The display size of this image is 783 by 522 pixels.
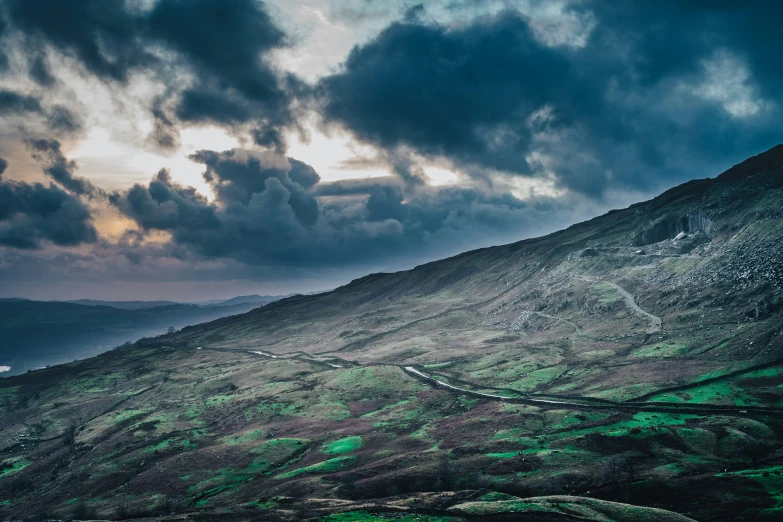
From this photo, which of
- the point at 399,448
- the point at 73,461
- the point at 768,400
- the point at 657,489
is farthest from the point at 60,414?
the point at 768,400

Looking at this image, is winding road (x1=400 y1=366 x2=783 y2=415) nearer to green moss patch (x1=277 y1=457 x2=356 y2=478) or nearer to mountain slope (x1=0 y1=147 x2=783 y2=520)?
mountain slope (x1=0 y1=147 x2=783 y2=520)

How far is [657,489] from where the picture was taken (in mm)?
70750

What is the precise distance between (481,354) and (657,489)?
404 feet

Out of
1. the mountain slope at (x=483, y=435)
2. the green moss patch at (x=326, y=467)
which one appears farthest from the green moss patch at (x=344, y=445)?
the green moss patch at (x=326, y=467)

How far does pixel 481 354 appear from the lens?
19388cm

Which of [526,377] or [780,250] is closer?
[526,377]

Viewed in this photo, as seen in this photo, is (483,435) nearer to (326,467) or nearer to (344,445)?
(344,445)

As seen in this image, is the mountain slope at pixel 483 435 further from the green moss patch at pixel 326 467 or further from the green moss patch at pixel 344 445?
the green moss patch at pixel 344 445

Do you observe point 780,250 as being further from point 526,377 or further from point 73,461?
point 73,461

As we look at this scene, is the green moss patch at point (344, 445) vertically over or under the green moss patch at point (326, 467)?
under

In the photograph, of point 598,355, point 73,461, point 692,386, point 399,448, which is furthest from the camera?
point 598,355

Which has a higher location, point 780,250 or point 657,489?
point 780,250

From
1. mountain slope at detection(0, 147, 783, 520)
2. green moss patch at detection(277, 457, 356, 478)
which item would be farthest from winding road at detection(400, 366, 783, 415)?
green moss patch at detection(277, 457, 356, 478)

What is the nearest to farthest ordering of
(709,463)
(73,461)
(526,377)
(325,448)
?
(709,463)
(325,448)
(73,461)
(526,377)
